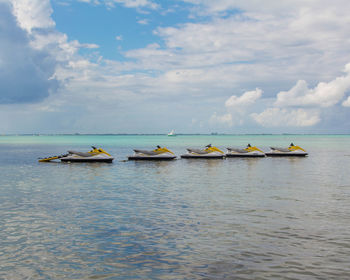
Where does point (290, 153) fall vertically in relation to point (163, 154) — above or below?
below

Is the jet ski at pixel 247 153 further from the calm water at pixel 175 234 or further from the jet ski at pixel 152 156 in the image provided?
the calm water at pixel 175 234

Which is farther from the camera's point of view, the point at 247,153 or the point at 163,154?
the point at 247,153

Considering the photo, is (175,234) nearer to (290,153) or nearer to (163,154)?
(163,154)

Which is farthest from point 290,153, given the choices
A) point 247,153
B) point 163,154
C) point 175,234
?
point 175,234

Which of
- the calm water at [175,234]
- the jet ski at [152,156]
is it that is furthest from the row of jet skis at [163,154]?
the calm water at [175,234]

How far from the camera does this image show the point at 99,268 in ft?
35.1

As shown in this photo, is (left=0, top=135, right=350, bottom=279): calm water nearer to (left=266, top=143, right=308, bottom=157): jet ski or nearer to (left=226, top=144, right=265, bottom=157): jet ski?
(left=226, top=144, right=265, bottom=157): jet ski

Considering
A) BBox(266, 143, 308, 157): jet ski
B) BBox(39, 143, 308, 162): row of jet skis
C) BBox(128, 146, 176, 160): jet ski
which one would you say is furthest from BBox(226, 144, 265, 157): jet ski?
BBox(128, 146, 176, 160): jet ski

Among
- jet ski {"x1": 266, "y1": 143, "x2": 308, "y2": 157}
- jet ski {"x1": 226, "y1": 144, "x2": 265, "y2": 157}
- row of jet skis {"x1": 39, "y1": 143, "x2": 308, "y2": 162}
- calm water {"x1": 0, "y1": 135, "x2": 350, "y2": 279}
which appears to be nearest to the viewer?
calm water {"x1": 0, "y1": 135, "x2": 350, "y2": 279}

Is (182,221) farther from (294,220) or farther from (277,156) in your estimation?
(277,156)

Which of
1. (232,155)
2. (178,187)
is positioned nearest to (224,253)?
(178,187)

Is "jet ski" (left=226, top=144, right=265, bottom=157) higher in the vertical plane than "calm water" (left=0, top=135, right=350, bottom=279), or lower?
higher

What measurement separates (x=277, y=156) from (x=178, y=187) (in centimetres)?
4488

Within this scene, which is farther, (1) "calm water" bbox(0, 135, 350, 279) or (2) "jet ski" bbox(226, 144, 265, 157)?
(2) "jet ski" bbox(226, 144, 265, 157)
